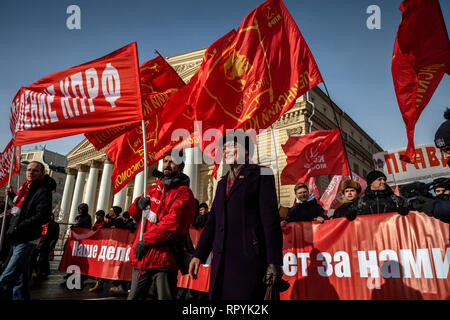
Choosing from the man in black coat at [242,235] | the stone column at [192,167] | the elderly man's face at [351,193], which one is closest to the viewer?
the man in black coat at [242,235]

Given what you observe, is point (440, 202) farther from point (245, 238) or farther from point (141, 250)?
point (141, 250)

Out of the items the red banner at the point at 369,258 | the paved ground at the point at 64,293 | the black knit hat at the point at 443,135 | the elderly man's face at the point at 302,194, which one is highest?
the black knit hat at the point at 443,135

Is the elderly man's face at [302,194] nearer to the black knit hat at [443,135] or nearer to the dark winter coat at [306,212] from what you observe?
the dark winter coat at [306,212]

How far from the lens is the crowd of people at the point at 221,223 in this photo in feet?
7.04

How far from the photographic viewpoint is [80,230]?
7973 mm

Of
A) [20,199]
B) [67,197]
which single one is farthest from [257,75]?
[67,197]

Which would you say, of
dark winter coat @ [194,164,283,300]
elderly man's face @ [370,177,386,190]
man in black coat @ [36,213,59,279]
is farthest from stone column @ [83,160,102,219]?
dark winter coat @ [194,164,283,300]

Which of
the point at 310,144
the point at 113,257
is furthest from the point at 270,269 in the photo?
the point at 310,144

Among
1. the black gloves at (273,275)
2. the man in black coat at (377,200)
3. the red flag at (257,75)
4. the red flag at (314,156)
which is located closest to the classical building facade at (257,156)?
the red flag at (314,156)

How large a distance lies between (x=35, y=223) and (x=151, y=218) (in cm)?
171

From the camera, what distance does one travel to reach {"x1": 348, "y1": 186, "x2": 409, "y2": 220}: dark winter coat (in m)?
3.93

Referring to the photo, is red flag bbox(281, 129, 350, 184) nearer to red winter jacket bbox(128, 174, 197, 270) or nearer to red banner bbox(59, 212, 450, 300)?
red banner bbox(59, 212, 450, 300)

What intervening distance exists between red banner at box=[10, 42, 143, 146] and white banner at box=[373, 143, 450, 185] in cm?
672

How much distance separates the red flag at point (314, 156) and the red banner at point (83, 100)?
582cm
